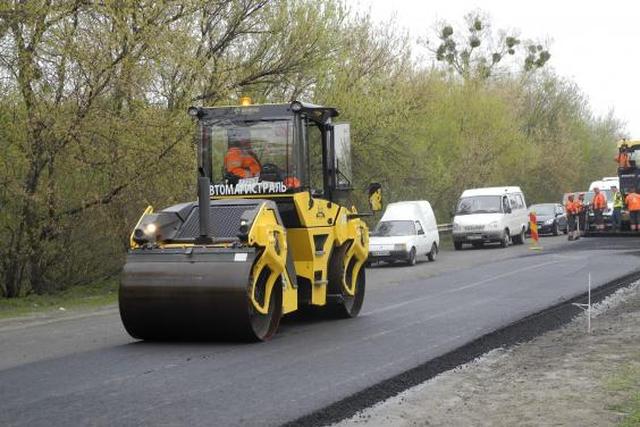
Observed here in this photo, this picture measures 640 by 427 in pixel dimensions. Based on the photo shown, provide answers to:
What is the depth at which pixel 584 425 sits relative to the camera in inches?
271

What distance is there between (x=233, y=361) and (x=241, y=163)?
146 inches

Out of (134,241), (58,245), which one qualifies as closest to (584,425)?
(134,241)

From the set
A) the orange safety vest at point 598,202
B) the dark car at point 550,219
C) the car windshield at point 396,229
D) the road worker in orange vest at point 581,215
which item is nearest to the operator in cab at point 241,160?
the car windshield at point 396,229

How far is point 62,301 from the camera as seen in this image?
61.2ft

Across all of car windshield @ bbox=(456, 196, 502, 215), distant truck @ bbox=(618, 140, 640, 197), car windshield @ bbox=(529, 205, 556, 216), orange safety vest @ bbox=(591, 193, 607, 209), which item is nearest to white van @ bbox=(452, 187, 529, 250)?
car windshield @ bbox=(456, 196, 502, 215)

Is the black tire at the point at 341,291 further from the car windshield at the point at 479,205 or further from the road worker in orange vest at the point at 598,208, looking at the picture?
the road worker in orange vest at the point at 598,208

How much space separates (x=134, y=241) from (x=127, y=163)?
26.1 feet

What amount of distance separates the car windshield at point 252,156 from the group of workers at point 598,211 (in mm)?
22693

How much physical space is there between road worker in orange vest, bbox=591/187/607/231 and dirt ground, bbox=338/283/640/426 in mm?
23185

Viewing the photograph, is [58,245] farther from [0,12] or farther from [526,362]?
[526,362]

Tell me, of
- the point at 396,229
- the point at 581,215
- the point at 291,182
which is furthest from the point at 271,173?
the point at 581,215

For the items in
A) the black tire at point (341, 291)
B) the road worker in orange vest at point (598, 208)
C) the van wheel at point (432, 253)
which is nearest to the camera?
the black tire at point (341, 291)

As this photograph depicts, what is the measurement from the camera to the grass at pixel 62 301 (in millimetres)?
16906

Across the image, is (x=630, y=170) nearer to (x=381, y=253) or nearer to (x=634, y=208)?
(x=634, y=208)
